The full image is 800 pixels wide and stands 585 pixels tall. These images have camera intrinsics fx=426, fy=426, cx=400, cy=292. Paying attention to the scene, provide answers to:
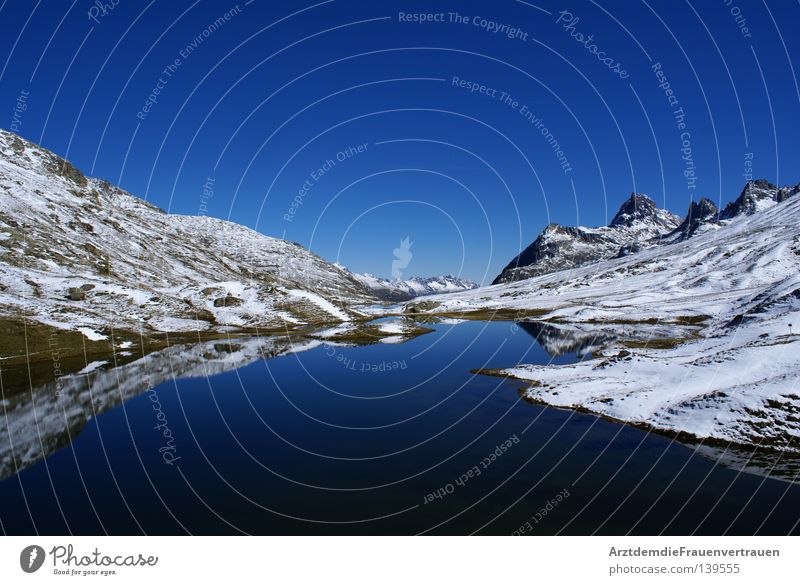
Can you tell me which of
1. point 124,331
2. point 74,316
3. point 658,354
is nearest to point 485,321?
point 658,354

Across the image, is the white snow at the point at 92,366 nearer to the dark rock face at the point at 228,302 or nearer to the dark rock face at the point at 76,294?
the dark rock face at the point at 76,294

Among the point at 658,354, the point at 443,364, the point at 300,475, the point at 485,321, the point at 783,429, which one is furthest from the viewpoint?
the point at 485,321

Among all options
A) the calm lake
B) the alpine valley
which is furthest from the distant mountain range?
the calm lake

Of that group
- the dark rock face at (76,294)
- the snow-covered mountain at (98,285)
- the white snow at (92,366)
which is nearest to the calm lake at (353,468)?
the white snow at (92,366)

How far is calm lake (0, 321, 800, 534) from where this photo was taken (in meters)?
24.5

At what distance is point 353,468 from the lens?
32.2 metres

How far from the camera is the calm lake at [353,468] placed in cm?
2448

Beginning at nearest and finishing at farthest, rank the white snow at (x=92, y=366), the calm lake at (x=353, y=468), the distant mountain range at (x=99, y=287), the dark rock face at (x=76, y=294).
Answer: 1. the calm lake at (x=353, y=468)
2. the white snow at (x=92, y=366)
3. the distant mountain range at (x=99, y=287)
4. the dark rock face at (x=76, y=294)

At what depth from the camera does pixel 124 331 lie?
318ft

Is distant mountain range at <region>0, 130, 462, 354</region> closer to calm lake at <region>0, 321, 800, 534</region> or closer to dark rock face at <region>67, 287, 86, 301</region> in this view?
dark rock face at <region>67, 287, 86, 301</region>

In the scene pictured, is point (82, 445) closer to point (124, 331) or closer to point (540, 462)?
point (540, 462)

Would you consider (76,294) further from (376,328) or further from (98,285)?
(376,328)

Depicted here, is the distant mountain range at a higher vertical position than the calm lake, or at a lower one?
higher
